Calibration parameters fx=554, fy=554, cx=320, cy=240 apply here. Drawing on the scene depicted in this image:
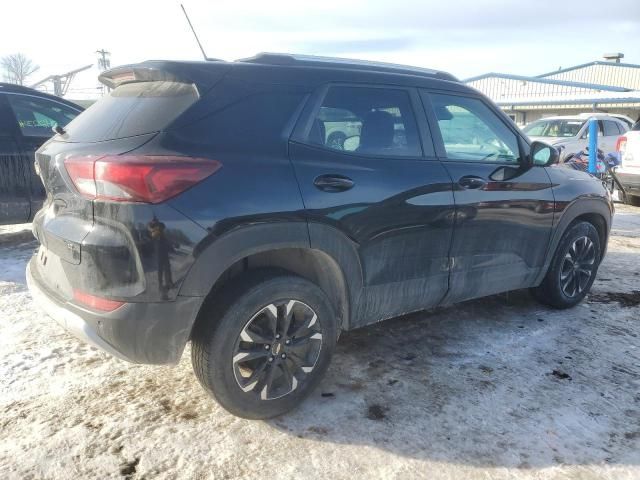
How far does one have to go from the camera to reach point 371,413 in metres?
2.93

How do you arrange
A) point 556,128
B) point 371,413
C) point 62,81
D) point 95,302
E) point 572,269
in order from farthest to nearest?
point 62,81 → point 556,128 → point 572,269 → point 371,413 → point 95,302

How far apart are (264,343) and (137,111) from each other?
1288mm

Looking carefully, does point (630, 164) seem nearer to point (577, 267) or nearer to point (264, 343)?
point (577, 267)

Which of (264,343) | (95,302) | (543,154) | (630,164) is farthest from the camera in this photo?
(630,164)

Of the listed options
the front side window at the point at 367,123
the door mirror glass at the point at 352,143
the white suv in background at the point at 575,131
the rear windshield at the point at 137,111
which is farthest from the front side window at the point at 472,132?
the white suv in background at the point at 575,131

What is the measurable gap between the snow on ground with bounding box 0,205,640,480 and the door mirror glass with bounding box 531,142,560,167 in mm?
1239

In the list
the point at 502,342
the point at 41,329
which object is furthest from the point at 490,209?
the point at 41,329

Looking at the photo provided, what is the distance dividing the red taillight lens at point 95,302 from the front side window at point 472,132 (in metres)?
2.15

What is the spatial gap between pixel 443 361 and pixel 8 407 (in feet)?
8.25

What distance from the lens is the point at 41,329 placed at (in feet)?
12.7

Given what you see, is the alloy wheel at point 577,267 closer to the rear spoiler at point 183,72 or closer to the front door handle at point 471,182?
the front door handle at point 471,182

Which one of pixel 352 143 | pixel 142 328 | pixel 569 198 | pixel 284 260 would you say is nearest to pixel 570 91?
pixel 569 198

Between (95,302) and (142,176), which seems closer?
(142,176)

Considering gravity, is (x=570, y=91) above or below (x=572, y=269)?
above
